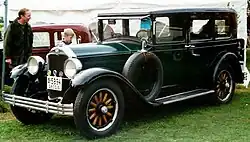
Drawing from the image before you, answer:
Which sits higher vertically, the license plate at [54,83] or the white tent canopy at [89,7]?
the white tent canopy at [89,7]

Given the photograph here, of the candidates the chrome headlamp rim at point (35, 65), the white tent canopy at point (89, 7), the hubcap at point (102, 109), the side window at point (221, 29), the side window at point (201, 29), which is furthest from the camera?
the white tent canopy at point (89, 7)

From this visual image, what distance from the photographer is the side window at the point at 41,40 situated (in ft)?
32.1

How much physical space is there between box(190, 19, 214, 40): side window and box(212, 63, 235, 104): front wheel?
24.6 inches

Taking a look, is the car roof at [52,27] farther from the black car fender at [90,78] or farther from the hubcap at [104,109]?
the hubcap at [104,109]

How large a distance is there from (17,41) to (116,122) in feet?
9.90

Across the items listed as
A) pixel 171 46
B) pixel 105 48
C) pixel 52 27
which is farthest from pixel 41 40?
pixel 171 46

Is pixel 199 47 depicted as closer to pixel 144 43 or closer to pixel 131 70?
pixel 144 43

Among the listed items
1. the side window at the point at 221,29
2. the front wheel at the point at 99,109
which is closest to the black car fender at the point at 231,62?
the side window at the point at 221,29

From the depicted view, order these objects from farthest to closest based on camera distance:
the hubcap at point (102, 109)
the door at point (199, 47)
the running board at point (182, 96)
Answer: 1. the door at point (199, 47)
2. the running board at point (182, 96)
3. the hubcap at point (102, 109)

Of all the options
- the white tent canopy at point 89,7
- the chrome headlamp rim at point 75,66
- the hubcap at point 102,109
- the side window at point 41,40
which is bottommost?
the hubcap at point 102,109

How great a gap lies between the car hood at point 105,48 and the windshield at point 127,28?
20 centimetres

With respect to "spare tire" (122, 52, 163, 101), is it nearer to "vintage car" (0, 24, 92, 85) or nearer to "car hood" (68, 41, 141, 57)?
"car hood" (68, 41, 141, 57)

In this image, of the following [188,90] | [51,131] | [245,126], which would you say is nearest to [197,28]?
[188,90]

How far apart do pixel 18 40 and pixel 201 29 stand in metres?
3.28
